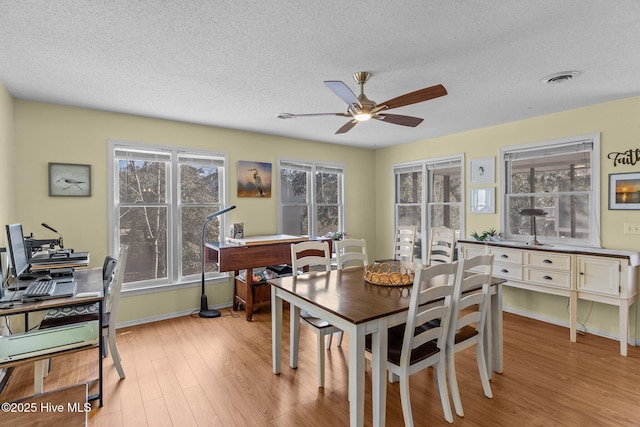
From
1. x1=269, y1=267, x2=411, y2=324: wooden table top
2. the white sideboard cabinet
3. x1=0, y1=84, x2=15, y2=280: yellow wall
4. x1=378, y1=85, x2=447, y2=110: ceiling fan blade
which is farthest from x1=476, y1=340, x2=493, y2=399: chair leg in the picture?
x1=0, y1=84, x2=15, y2=280: yellow wall

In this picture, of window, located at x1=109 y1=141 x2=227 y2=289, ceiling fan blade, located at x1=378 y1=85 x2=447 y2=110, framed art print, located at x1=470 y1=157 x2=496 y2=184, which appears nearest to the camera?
ceiling fan blade, located at x1=378 y1=85 x2=447 y2=110

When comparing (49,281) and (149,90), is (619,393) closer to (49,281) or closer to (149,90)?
(49,281)

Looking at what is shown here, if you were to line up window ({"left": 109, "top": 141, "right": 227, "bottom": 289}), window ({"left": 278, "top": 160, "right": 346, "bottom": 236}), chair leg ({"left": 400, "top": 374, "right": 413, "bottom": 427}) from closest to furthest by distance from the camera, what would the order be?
chair leg ({"left": 400, "top": 374, "right": 413, "bottom": 427})
window ({"left": 109, "top": 141, "right": 227, "bottom": 289})
window ({"left": 278, "top": 160, "right": 346, "bottom": 236})

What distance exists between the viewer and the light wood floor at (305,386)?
214 cm

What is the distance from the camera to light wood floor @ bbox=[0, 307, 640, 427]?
84.3 inches

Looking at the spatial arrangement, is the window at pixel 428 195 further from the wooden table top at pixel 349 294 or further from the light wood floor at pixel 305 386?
the wooden table top at pixel 349 294

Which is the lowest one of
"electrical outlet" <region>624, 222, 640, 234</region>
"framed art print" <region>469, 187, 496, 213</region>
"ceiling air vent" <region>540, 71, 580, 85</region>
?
"electrical outlet" <region>624, 222, 640, 234</region>

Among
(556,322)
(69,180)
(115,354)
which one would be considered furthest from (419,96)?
(69,180)

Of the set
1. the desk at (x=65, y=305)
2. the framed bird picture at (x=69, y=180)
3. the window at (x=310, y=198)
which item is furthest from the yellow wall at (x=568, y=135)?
the framed bird picture at (x=69, y=180)

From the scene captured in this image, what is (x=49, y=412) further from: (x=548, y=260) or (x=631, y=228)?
(x=631, y=228)

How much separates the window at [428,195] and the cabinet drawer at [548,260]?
1296 mm

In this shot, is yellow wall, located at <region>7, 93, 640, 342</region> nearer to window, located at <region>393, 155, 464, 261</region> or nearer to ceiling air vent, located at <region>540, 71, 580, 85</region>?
window, located at <region>393, 155, 464, 261</region>

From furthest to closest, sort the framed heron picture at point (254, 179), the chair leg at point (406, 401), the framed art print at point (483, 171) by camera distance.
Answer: the framed heron picture at point (254, 179), the framed art print at point (483, 171), the chair leg at point (406, 401)

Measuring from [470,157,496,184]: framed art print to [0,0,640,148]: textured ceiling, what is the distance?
977mm
